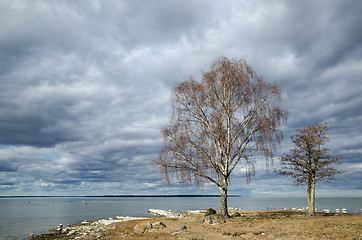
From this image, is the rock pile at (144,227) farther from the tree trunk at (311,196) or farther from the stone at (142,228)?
the tree trunk at (311,196)

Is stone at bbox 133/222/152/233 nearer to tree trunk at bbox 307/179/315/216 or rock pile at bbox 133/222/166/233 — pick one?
rock pile at bbox 133/222/166/233

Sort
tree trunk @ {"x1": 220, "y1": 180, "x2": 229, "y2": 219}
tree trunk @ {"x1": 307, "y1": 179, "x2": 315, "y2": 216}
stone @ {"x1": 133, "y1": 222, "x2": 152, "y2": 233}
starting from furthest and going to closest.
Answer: tree trunk @ {"x1": 307, "y1": 179, "x2": 315, "y2": 216}, tree trunk @ {"x1": 220, "y1": 180, "x2": 229, "y2": 219}, stone @ {"x1": 133, "y1": 222, "x2": 152, "y2": 233}

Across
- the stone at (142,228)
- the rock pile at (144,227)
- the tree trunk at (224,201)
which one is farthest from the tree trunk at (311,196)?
the stone at (142,228)

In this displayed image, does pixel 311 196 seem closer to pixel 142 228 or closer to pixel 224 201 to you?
pixel 224 201

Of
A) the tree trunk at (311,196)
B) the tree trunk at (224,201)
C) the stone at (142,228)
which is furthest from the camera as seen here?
the tree trunk at (311,196)

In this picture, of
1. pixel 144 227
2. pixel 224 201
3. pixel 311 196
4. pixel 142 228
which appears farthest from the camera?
pixel 311 196

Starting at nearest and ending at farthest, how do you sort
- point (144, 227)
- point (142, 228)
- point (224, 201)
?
point (142, 228) → point (144, 227) → point (224, 201)

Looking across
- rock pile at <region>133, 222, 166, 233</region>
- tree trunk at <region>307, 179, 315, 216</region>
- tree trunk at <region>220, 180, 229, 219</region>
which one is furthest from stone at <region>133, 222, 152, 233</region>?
tree trunk at <region>307, 179, 315, 216</region>

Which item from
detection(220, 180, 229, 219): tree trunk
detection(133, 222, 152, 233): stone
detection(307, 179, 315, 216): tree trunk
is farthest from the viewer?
detection(307, 179, 315, 216): tree trunk

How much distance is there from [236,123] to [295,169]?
8.10 metres

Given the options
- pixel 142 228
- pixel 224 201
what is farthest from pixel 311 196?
pixel 142 228

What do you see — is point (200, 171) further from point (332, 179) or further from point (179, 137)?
point (332, 179)

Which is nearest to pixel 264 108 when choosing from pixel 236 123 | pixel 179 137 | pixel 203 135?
pixel 236 123

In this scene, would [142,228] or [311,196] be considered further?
[311,196]
